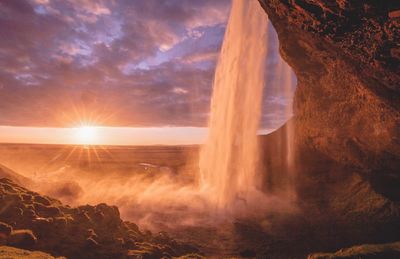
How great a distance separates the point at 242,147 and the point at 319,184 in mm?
6032

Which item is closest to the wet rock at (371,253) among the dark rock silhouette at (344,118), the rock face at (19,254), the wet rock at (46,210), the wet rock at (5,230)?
the dark rock silhouette at (344,118)

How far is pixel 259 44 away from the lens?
22.3 m

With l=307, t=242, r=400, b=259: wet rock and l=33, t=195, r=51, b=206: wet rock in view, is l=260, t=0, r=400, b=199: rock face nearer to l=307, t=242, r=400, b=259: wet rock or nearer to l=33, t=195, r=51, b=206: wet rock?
l=307, t=242, r=400, b=259: wet rock

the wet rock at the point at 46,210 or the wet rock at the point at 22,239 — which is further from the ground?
the wet rock at the point at 46,210

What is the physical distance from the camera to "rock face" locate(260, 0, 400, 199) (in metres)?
6.80

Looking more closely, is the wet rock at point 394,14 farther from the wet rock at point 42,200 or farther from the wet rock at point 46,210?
the wet rock at point 42,200

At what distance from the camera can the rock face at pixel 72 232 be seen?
744 centimetres

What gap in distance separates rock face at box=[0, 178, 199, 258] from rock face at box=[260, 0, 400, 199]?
24.5 ft

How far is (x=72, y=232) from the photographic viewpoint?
845 centimetres

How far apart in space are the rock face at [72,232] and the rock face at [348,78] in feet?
24.5

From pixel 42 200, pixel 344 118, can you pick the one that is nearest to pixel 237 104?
pixel 344 118

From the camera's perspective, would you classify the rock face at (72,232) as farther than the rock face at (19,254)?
Yes

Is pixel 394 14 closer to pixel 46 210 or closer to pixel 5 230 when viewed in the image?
pixel 5 230

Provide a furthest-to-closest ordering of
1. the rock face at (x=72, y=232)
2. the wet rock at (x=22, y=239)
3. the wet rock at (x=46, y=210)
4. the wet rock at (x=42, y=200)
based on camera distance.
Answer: the wet rock at (x=42, y=200), the wet rock at (x=46, y=210), the rock face at (x=72, y=232), the wet rock at (x=22, y=239)
